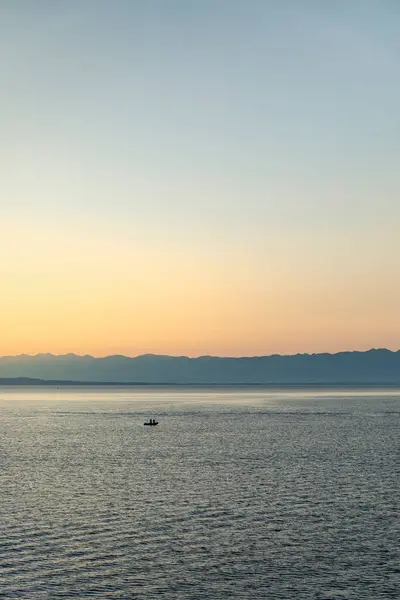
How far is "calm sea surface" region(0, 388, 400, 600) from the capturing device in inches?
1759

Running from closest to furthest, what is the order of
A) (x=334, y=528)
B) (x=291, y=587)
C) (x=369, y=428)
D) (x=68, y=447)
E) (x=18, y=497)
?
(x=291, y=587) → (x=334, y=528) → (x=18, y=497) → (x=68, y=447) → (x=369, y=428)

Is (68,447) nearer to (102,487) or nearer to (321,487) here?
(102,487)

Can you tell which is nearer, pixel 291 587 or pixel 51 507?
pixel 291 587

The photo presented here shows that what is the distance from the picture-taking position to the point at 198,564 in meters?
49.0

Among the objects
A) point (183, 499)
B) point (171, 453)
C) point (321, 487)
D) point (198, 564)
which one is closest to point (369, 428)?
point (171, 453)

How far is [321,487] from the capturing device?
81.5m

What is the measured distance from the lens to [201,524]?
61250 mm

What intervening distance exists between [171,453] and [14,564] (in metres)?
73.0

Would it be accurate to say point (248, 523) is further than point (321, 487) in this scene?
No

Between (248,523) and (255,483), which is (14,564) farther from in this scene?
(255,483)

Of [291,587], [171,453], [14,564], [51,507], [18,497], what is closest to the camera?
[291,587]

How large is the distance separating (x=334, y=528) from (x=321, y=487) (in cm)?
2194

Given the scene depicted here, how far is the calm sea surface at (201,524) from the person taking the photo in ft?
147

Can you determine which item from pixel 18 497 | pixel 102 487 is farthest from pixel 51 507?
pixel 102 487
